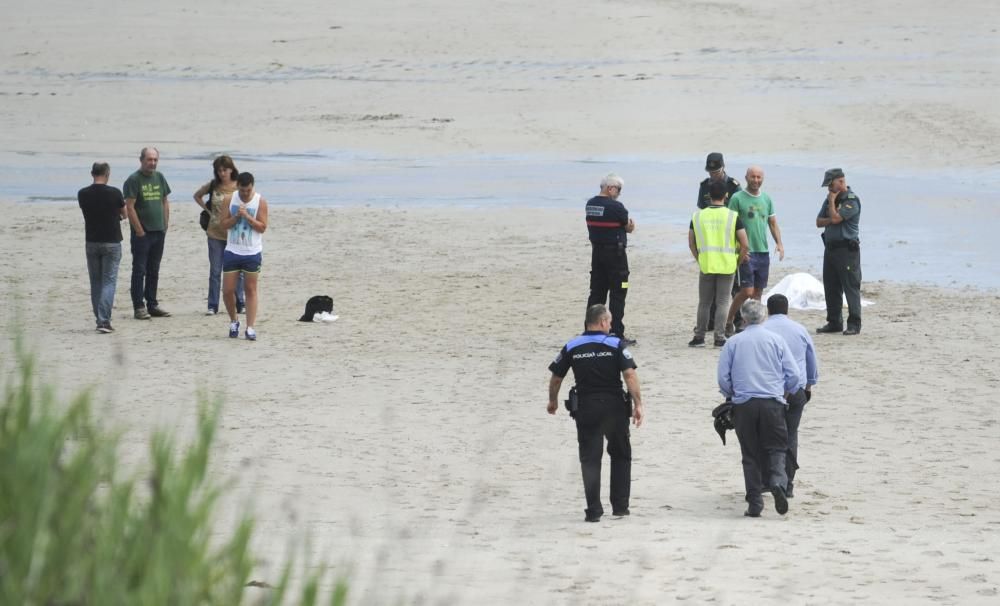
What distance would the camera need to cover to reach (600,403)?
9625 mm

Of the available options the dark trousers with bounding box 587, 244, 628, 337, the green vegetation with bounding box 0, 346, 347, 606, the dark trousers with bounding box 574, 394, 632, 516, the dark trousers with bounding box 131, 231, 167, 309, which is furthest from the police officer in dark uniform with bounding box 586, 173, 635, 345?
the green vegetation with bounding box 0, 346, 347, 606

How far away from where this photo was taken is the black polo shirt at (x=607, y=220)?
1462 cm

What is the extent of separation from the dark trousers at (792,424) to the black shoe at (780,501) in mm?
487

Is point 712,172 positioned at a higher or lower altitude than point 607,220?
higher

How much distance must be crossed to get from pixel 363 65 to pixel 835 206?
2656 cm

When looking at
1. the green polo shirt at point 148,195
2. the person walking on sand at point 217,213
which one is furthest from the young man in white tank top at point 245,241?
the green polo shirt at point 148,195

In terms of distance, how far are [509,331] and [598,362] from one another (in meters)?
6.69

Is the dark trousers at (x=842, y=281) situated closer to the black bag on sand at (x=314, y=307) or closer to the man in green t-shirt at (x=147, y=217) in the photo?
the black bag on sand at (x=314, y=307)

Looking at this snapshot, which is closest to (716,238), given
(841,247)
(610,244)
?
(610,244)

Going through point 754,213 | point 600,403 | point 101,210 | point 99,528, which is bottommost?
point 600,403

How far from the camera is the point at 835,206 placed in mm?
15719

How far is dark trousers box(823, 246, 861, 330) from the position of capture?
1567 centimetres

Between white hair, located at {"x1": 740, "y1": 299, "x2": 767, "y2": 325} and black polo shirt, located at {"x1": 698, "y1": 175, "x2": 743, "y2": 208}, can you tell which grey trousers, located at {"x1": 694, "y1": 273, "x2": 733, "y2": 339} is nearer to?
black polo shirt, located at {"x1": 698, "y1": 175, "x2": 743, "y2": 208}

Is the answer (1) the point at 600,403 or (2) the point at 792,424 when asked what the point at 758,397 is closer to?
(2) the point at 792,424
